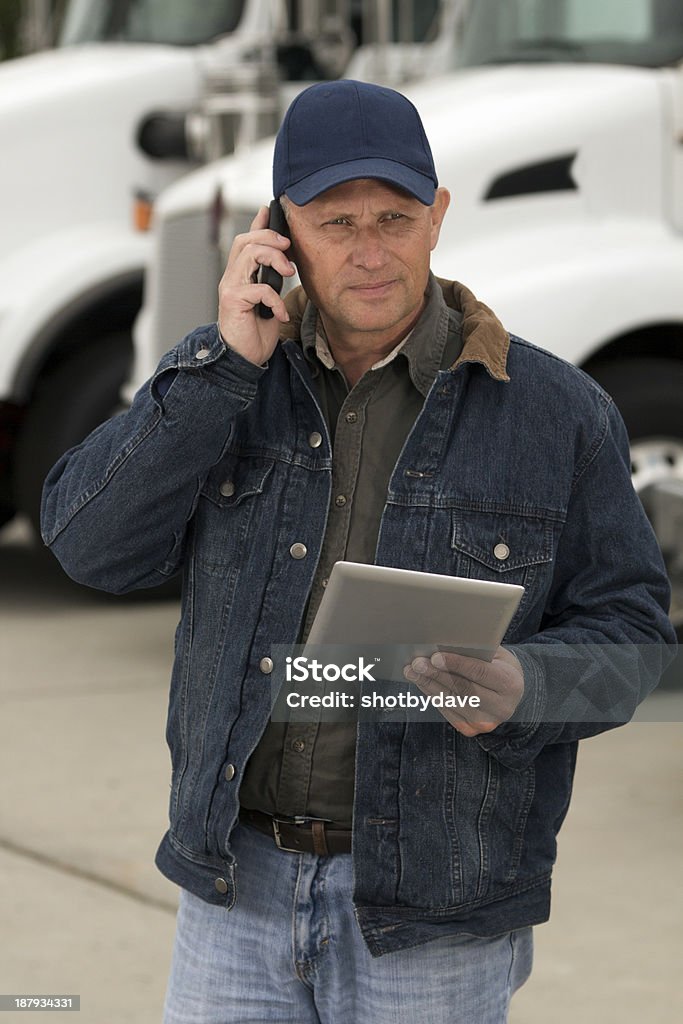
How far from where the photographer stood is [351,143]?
7.57ft

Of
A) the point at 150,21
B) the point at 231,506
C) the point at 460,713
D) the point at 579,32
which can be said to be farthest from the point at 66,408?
the point at 460,713

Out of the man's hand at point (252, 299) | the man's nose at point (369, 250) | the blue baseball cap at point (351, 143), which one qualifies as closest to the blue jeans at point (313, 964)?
the man's hand at point (252, 299)

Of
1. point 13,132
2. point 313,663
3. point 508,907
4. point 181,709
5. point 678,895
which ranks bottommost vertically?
point 678,895

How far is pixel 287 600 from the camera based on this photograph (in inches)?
93.3

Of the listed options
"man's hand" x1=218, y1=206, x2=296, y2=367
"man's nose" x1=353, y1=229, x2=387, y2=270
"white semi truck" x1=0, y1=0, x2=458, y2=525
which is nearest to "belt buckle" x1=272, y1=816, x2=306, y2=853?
"man's hand" x1=218, y1=206, x2=296, y2=367

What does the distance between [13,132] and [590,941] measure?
5.77m

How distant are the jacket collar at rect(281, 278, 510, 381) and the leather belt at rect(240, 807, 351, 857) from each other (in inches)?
24.7

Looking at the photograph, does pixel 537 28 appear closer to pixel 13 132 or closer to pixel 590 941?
pixel 13 132

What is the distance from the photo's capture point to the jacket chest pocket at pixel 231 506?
2406mm

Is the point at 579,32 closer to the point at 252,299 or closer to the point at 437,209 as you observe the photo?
the point at 437,209

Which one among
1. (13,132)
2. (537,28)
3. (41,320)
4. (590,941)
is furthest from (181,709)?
Result: (13,132)

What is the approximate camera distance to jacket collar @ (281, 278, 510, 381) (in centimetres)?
234

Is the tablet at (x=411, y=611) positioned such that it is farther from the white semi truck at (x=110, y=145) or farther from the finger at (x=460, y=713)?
the white semi truck at (x=110, y=145)

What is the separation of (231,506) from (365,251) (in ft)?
1.27
